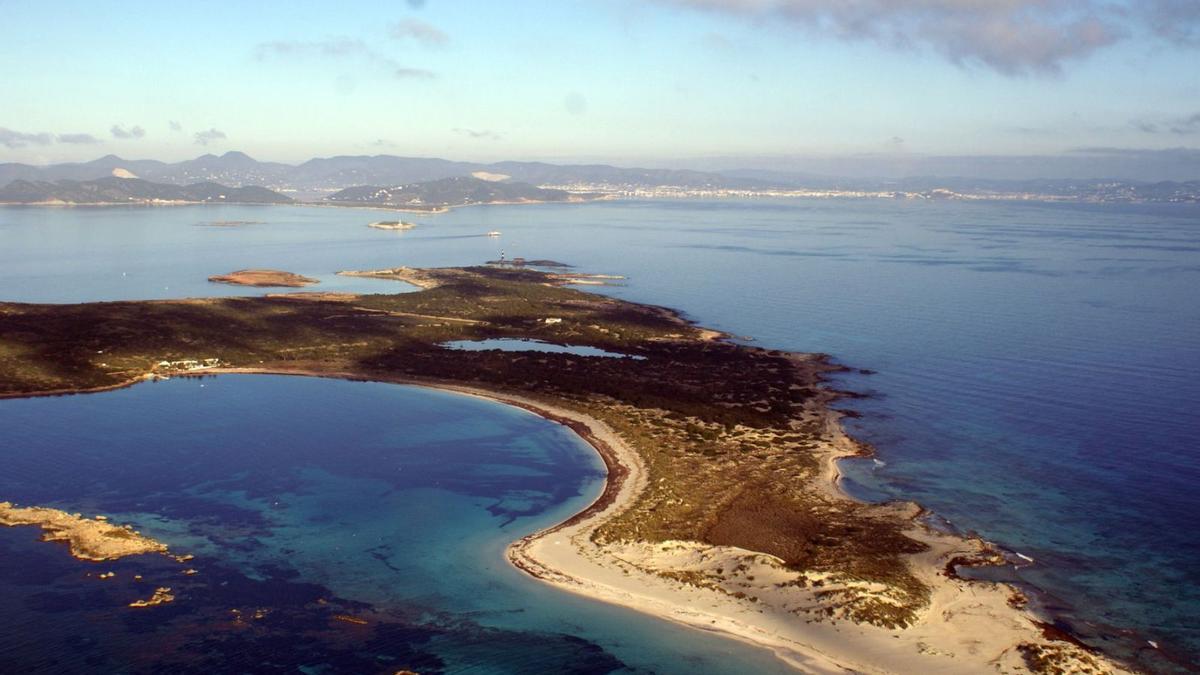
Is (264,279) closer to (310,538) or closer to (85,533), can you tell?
(85,533)

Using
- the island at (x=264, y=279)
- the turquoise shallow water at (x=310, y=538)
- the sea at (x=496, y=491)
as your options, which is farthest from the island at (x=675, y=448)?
the island at (x=264, y=279)

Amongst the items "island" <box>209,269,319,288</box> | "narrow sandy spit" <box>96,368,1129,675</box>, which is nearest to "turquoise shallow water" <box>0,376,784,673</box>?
"narrow sandy spit" <box>96,368,1129,675</box>

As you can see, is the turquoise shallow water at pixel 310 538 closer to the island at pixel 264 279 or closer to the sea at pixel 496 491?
the sea at pixel 496 491

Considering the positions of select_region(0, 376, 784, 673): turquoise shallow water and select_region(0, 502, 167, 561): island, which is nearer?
select_region(0, 376, 784, 673): turquoise shallow water

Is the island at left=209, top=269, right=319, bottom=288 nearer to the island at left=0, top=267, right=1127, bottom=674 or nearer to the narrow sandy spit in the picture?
the island at left=0, top=267, right=1127, bottom=674

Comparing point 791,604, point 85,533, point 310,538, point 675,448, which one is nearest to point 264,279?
point 675,448

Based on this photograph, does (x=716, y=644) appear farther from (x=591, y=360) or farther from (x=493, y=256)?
(x=493, y=256)
